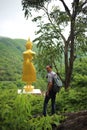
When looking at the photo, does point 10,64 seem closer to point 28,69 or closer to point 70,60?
point 28,69

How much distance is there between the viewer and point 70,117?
7.67 meters

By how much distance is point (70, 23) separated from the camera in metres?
18.1

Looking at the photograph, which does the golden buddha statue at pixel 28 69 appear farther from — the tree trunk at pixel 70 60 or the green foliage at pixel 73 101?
the green foliage at pixel 73 101

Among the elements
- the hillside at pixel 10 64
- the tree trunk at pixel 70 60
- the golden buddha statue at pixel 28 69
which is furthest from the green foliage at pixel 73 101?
the hillside at pixel 10 64

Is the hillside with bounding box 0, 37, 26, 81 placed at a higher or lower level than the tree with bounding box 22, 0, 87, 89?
higher

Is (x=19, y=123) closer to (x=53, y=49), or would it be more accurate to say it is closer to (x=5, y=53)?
(x=53, y=49)

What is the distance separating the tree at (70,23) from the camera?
59.0 feet

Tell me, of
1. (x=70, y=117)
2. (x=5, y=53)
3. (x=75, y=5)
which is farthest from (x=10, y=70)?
(x=70, y=117)

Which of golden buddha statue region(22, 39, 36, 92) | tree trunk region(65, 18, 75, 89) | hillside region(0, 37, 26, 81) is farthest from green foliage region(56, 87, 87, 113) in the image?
hillside region(0, 37, 26, 81)

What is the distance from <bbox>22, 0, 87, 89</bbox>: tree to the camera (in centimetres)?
1798

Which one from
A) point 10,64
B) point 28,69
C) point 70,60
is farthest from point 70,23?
point 10,64

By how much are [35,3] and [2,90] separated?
13368 millimetres

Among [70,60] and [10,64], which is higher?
[10,64]

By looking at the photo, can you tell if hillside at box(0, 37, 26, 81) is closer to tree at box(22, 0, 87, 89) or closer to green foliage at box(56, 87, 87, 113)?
tree at box(22, 0, 87, 89)
